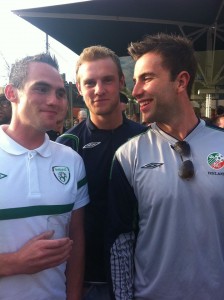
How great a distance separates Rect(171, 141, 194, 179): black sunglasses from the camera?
1.76m

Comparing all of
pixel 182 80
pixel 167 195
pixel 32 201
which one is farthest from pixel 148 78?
pixel 32 201

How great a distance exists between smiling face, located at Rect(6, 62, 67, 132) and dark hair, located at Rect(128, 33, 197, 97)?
0.51m

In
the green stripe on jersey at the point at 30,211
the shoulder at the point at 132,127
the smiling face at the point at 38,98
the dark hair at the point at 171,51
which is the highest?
the dark hair at the point at 171,51

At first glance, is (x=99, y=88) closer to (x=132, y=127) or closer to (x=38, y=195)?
(x=132, y=127)

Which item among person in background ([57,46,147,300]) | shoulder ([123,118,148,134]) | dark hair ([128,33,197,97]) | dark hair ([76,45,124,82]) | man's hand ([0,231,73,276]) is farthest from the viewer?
shoulder ([123,118,148,134])

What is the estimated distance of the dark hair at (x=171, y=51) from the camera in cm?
197

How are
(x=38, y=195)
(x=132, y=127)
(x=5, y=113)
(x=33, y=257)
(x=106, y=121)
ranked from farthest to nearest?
(x=5, y=113) < (x=132, y=127) < (x=106, y=121) < (x=38, y=195) < (x=33, y=257)

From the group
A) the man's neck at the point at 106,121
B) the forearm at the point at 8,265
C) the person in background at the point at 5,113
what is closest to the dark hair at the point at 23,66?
the man's neck at the point at 106,121

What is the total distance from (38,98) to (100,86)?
496 mm

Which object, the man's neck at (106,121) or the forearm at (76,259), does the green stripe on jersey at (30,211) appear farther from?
the man's neck at (106,121)

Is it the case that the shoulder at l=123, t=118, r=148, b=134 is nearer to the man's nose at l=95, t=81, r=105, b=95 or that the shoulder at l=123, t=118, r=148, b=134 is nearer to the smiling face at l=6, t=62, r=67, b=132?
the man's nose at l=95, t=81, r=105, b=95

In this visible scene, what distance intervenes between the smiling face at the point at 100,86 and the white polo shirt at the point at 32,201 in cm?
51

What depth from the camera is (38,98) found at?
192 cm

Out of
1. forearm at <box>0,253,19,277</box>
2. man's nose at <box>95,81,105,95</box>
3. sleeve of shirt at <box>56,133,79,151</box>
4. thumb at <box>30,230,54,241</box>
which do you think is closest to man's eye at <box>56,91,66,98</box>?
man's nose at <box>95,81,105,95</box>
